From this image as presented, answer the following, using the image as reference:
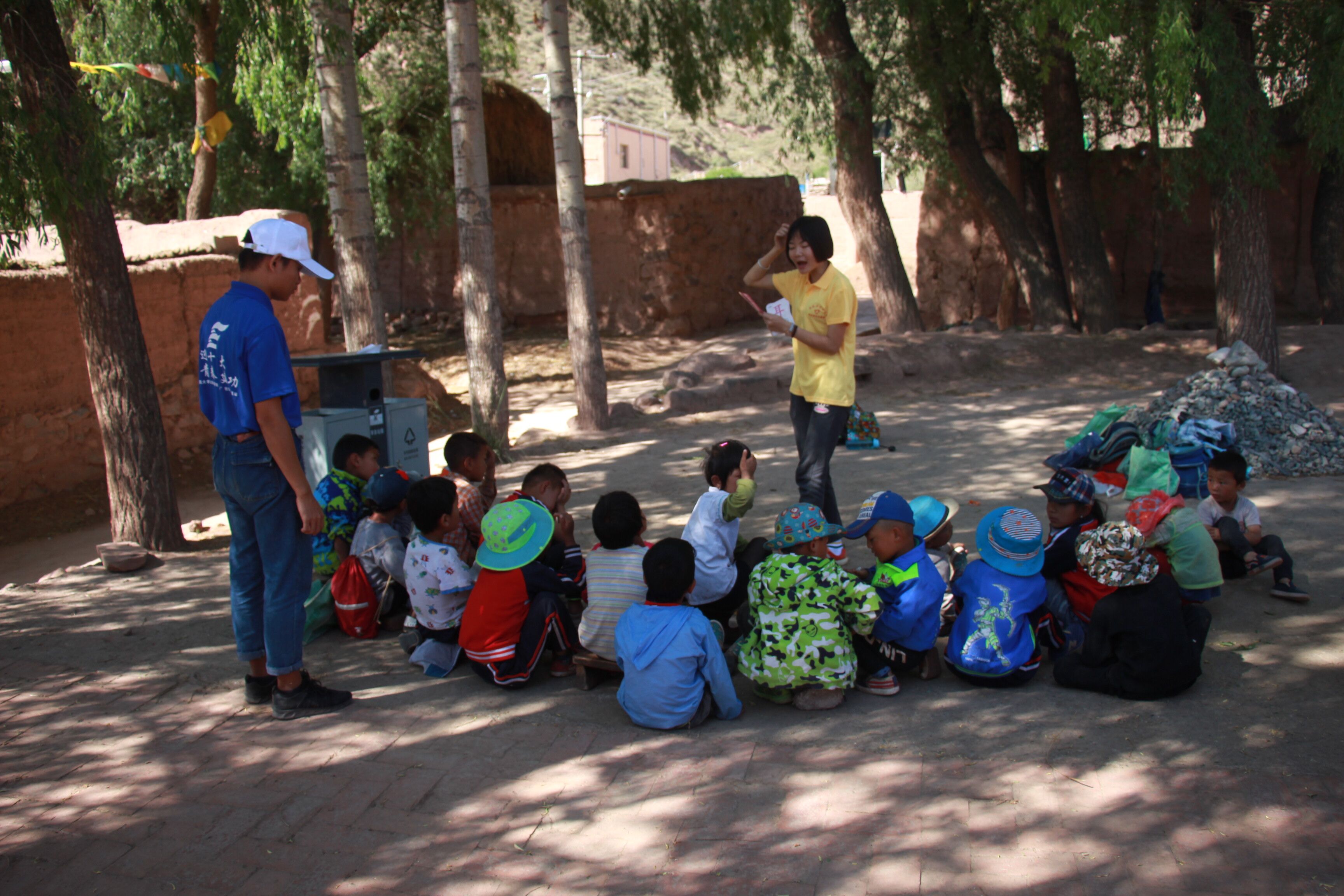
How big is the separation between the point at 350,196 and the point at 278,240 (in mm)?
5940

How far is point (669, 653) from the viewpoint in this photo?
3545mm

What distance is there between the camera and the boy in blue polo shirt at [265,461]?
3461 millimetres

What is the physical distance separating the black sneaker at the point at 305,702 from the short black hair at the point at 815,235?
295 cm

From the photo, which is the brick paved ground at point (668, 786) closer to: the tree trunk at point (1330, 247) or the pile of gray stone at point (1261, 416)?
the pile of gray stone at point (1261, 416)

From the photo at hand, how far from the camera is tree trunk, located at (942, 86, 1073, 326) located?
42.1ft

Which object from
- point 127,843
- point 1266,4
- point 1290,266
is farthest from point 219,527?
point 1290,266

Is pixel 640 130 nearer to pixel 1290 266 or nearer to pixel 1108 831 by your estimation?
pixel 1290 266

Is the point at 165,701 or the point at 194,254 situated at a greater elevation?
the point at 194,254

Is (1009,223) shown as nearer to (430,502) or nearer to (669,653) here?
(430,502)

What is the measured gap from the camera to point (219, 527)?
7824 millimetres

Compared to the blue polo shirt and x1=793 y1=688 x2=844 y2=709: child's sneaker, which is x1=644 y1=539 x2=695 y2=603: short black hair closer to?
x1=793 y1=688 x2=844 y2=709: child's sneaker

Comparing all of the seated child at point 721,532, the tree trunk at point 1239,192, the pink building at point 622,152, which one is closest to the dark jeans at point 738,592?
the seated child at point 721,532

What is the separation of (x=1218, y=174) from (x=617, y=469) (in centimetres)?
602

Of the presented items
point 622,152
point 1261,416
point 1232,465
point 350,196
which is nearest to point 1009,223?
point 1261,416
